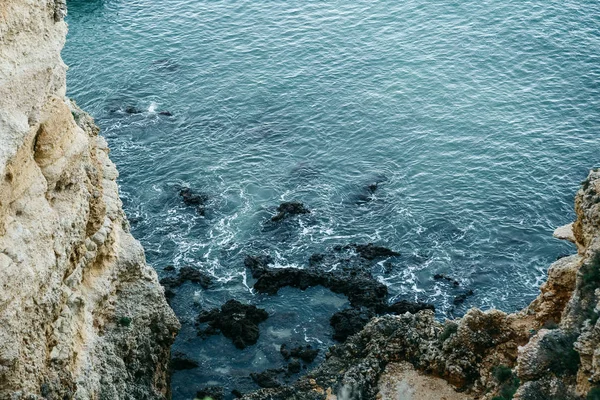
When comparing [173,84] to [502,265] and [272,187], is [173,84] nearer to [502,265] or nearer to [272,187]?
[272,187]

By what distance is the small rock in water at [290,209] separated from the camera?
214ft

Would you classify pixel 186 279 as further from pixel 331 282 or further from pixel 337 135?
pixel 337 135

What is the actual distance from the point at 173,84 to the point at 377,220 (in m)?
31.8

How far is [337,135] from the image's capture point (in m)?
75.1

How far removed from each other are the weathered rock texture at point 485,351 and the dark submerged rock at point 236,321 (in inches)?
281

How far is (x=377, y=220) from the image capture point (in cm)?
6456

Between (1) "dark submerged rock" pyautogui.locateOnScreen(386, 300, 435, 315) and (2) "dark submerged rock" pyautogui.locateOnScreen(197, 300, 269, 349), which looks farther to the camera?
(1) "dark submerged rock" pyautogui.locateOnScreen(386, 300, 435, 315)

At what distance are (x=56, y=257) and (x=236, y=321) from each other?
22427 mm

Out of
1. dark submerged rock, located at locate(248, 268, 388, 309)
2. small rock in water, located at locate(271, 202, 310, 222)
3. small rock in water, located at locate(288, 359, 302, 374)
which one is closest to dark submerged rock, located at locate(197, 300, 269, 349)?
dark submerged rock, located at locate(248, 268, 388, 309)

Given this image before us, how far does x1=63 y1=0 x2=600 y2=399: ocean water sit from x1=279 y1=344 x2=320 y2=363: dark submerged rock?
99 cm

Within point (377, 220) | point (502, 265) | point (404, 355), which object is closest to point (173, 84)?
point (377, 220)

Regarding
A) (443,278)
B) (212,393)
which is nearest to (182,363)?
(212,393)

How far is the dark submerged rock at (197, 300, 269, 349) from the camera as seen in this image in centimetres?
5447

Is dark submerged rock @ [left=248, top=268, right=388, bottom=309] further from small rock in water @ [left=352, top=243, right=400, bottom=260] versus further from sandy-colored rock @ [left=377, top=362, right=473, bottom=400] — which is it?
sandy-colored rock @ [left=377, top=362, right=473, bottom=400]
